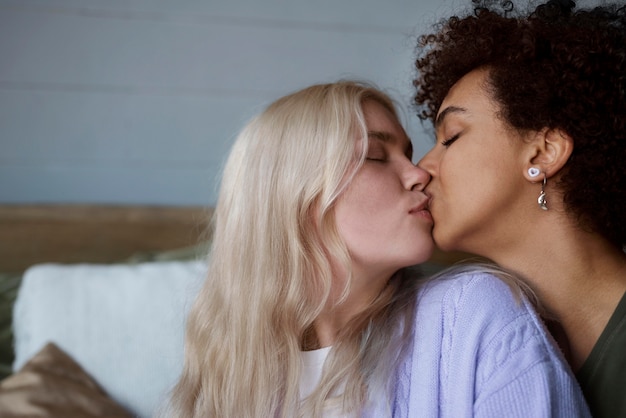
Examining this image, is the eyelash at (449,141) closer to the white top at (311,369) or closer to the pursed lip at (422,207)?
the pursed lip at (422,207)

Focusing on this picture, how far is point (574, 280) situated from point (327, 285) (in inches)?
15.8

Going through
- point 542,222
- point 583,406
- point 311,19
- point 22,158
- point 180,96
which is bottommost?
point 583,406

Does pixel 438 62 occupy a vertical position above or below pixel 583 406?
above

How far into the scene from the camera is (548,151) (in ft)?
4.13

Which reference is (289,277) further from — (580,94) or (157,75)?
(157,75)

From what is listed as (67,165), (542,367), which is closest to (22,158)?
(67,165)

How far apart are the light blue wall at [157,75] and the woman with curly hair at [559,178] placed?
2.48 feet

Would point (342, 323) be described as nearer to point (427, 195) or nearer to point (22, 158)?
point (427, 195)

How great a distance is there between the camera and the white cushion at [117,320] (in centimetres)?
168

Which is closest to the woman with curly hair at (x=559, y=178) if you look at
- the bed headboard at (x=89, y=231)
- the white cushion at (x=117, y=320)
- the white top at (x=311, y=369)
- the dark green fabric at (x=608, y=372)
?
the dark green fabric at (x=608, y=372)

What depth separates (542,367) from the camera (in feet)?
3.64

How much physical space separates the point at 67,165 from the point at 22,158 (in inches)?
4.4

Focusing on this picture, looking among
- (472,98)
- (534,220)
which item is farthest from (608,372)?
(472,98)

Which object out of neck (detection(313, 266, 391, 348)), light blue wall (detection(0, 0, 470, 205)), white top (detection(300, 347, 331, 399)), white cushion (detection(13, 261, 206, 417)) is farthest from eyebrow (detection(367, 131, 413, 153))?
light blue wall (detection(0, 0, 470, 205))
